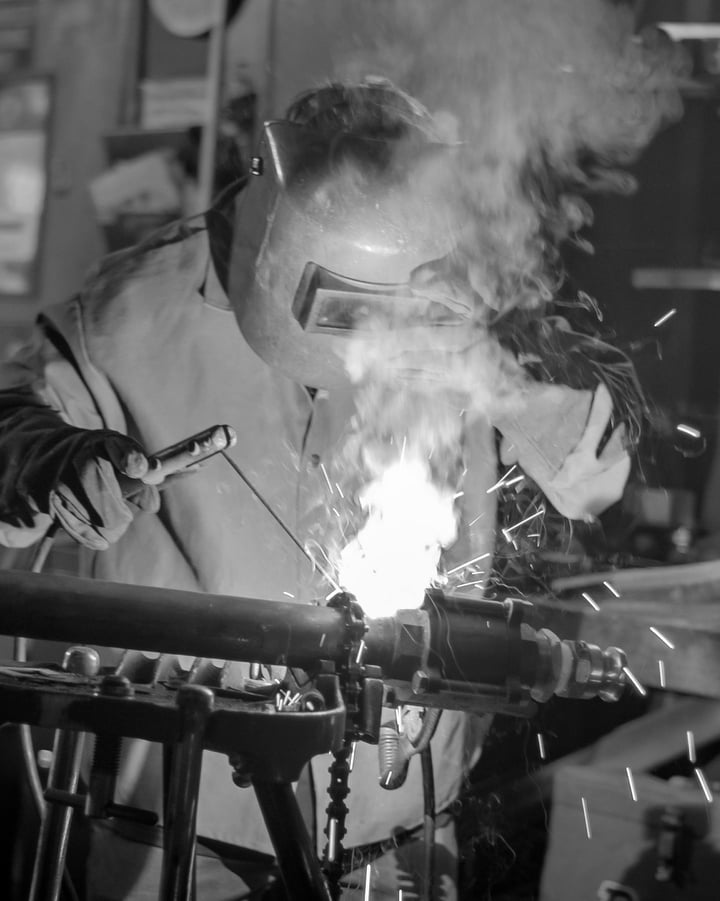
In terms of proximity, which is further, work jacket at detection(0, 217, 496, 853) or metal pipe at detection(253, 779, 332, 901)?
work jacket at detection(0, 217, 496, 853)

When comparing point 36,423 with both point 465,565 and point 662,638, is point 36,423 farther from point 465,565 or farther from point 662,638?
point 662,638

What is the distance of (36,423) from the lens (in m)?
1.44

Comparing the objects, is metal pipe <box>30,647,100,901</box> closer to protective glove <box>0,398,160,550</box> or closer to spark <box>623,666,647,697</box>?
protective glove <box>0,398,160,550</box>

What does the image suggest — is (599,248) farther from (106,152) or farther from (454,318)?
(106,152)

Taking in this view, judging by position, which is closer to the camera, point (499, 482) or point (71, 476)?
point (71, 476)

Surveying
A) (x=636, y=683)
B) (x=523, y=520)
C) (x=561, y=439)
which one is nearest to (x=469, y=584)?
(x=523, y=520)

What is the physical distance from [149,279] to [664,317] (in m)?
0.90

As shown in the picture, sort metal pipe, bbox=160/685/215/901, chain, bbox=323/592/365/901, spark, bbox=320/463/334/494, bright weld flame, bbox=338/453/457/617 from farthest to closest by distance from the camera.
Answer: spark, bbox=320/463/334/494, bright weld flame, bbox=338/453/457/617, chain, bbox=323/592/365/901, metal pipe, bbox=160/685/215/901

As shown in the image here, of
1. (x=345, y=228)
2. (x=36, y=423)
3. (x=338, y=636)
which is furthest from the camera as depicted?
(x=36, y=423)

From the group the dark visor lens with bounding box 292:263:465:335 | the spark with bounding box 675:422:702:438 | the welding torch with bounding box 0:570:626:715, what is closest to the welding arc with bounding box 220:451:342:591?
the dark visor lens with bounding box 292:263:465:335

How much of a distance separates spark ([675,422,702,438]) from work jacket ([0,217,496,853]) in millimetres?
367

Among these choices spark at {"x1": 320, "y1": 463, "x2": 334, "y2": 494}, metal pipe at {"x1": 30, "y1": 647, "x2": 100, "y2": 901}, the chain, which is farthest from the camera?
spark at {"x1": 320, "y1": 463, "x2": 334, "y2": 494}

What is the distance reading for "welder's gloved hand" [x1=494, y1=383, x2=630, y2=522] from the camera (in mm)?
1484

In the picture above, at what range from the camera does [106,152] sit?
5.55 ft
